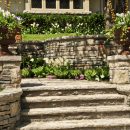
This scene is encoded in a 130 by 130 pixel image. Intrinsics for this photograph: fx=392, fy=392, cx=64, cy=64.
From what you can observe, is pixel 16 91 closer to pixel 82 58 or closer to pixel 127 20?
pixel 127 20

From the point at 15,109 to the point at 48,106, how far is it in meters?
0.96

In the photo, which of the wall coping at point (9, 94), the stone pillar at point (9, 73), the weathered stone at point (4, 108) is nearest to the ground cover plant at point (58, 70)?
the stone pillar at point (9, 73)

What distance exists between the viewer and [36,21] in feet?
68.2

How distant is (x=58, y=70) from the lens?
12.4 meters

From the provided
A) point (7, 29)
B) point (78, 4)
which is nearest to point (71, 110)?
point (7, 29)

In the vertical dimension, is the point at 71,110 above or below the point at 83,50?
below

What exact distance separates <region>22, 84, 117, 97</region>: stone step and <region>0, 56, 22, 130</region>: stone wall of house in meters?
0.36

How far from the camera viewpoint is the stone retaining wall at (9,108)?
7.28m

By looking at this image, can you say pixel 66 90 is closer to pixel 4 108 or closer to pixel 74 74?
pixel 4 108

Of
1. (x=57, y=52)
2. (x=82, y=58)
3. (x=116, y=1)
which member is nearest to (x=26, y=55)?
(x=57, y=52)

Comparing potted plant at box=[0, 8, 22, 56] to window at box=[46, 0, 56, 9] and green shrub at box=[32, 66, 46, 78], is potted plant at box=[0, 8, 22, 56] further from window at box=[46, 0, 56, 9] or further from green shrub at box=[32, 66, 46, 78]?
window at box=[46, 0, 56, 9]

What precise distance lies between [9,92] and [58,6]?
1590 centimetres

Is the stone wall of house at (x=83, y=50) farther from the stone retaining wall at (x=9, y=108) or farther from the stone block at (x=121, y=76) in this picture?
the stone retaining wall at (x=9, y=108)

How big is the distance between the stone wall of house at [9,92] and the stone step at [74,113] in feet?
1.26
